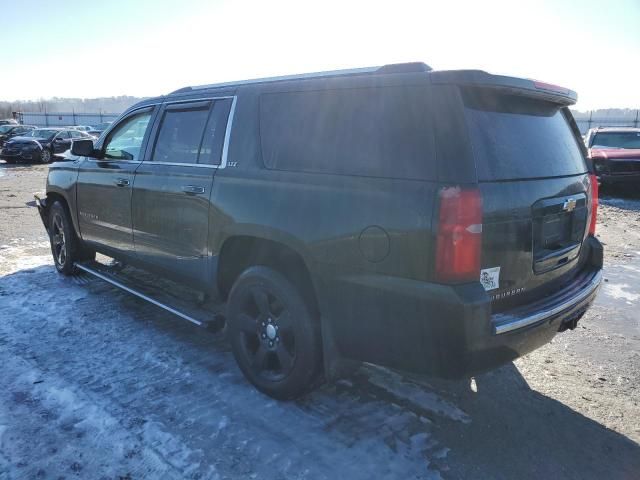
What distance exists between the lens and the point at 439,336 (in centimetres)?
239

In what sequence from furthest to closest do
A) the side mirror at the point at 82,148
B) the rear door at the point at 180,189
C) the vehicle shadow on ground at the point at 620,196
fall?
the vehicle shadow on ground at the point at 620,196, the side mirror at the point at 82,148, the rear door at the point at 180,189

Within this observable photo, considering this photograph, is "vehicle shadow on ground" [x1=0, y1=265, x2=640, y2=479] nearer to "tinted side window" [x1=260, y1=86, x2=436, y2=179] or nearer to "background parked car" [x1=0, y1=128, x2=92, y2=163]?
"tinted side window" [x1=260, y1=86, x2=436, y2=179]

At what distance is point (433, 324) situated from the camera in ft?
7.84

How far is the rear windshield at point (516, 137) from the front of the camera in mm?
2494

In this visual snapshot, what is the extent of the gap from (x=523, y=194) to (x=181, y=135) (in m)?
2.68

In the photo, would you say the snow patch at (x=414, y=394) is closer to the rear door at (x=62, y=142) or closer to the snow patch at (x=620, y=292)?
the snow patch at (x=620, y=292)

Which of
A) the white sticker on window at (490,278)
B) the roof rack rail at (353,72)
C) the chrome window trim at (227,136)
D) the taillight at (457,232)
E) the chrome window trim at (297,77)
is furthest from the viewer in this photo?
the chrome window trim at (227,136)

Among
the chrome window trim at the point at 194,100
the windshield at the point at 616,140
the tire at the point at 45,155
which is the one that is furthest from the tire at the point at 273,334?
the tire at the point at 45,155

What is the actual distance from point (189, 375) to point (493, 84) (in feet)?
8.97

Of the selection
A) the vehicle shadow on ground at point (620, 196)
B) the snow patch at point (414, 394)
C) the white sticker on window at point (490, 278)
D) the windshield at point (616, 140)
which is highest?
the windshield at point (616, 140)

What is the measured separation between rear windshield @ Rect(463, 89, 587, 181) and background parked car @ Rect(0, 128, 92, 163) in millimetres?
23351

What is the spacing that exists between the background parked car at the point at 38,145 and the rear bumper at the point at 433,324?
23140 millimetres

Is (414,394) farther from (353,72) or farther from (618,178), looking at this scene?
(618,178)

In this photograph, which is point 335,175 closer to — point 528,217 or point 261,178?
point 261,178
